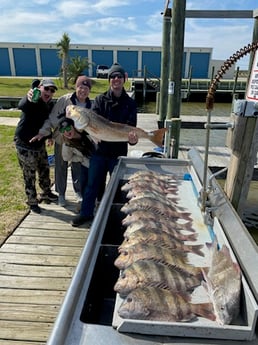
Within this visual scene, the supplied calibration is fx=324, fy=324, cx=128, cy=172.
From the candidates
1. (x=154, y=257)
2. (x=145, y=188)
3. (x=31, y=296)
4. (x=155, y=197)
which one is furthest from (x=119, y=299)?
(x=31, y=296)

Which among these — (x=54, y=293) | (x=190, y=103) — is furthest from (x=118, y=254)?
(x=190, y=103)

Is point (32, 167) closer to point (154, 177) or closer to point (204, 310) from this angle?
point (154, 177)

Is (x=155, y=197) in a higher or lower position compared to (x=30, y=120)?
lower

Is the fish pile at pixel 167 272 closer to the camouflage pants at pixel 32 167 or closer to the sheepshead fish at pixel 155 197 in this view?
the sheepshead fish at pixel 155 197

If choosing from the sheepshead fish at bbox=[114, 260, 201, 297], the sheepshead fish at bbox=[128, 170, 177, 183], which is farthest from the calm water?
the sheepshead fish at bbox=[114, 260, 201, 297]

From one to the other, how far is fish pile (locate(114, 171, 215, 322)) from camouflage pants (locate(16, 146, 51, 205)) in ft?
7.21

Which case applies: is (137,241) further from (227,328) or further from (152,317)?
(227,328)

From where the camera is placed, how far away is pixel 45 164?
4734mm

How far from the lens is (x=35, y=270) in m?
3.45

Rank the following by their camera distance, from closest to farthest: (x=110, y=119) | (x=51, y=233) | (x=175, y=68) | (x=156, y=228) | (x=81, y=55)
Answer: (x=156, y=228) < (x=110, y=119) < (x=51, y=233) < (x=175, y=68) < (x=81, y=55)

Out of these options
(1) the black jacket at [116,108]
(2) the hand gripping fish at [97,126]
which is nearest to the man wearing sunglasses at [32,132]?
(1) the black jacket at [116,108]

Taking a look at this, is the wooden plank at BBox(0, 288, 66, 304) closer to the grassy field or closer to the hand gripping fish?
the grassy field

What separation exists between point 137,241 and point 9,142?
7813 mm

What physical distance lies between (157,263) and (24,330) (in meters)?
1.63
